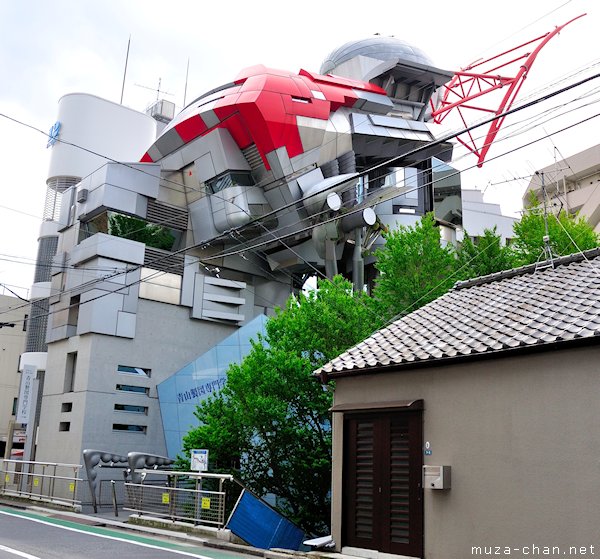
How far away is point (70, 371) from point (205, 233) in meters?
10.5

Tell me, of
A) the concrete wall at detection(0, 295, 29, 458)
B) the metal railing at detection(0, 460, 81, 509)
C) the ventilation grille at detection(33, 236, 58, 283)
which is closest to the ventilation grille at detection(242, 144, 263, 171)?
the metal railing at detection(0, 460, 81, 509)

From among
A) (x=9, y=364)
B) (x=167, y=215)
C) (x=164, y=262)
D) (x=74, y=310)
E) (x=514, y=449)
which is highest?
(x=167, y=215)

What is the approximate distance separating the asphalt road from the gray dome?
3715cm

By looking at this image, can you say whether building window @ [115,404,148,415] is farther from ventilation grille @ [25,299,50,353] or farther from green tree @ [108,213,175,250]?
ventilation grille @ [25,299,50,353]

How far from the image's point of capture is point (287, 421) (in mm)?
18672

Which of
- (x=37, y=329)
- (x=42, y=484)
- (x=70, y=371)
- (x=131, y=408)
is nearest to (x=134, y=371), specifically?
(x=131, y=408)

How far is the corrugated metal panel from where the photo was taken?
47.8 ft

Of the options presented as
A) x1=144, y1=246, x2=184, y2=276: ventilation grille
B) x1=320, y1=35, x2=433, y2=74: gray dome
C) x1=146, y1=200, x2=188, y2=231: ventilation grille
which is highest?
x1=320, y1=35, x2=433, y2=74: gray dome

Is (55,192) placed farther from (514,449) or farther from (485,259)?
(514,449)

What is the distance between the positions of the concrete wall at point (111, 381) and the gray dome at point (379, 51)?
22745mm

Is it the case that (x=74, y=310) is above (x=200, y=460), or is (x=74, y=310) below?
above

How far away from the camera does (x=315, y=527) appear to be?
18609 mm

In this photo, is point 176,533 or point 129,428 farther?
point 129,428

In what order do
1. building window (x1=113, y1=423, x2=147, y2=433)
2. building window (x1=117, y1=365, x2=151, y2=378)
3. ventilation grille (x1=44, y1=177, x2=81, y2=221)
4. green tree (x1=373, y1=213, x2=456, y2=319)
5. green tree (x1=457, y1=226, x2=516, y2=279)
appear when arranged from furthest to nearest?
1. ventilation grille (x1=44, y1=177, x2=81, y2=221)
2. building window (x1=117, y1=365, x2=151, y2=378)
3. building window (x1=113, y1=423, x2=147, y2=433)
4. green tree (x1=457, y1=226, x2=516, y2=279)
5. green tree (x1=373, y1=213, x2=456, y2=319)
